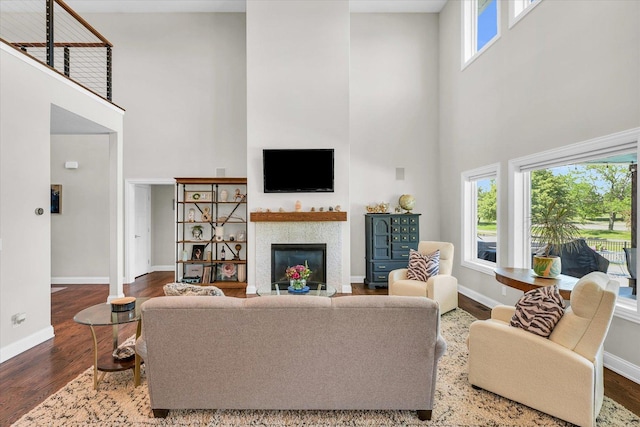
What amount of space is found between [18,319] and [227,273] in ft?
10.6

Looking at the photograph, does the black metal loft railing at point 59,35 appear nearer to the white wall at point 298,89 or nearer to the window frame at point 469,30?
the white wall at point 298,89

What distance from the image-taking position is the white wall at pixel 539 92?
288cm

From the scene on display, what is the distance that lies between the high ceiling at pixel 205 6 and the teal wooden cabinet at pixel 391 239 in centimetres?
394

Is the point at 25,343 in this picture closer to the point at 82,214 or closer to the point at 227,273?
the point at 227,273

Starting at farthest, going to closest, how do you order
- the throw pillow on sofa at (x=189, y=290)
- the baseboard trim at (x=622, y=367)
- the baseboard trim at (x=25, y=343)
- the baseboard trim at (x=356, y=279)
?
1. the baseboard trim at (x=356, y=279)
2. the baseboard trim at (x=25, y=343)
3. the baseboard trim at (x=622, y=367)
4. the throw pillow on sofa at (x=189, y=290)

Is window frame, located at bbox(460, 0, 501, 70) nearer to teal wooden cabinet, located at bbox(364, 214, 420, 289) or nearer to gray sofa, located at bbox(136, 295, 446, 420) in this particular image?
teal wooden cabinet, located at bbox(364, 214, 420, 289)

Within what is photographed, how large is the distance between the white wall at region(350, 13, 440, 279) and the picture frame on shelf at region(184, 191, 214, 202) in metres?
2.73

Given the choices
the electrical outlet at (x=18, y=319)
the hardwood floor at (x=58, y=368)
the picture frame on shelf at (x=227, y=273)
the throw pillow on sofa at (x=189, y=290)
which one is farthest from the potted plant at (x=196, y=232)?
the throw pillow on sofa at (x=189, y=290)

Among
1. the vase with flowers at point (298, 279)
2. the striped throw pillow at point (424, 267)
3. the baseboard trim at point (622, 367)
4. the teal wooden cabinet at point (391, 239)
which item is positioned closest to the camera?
the baseboard trim at point (622, 367)

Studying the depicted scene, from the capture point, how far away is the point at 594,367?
2148 millimetres

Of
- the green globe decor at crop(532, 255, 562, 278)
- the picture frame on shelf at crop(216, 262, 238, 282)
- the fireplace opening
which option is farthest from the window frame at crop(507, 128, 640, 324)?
the picture frame on shelf at crop(216, 262, 238, 282)

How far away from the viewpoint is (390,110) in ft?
21.8

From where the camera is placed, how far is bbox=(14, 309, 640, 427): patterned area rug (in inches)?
89.0

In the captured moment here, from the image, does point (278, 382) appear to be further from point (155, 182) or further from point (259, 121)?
point (155, 182)
